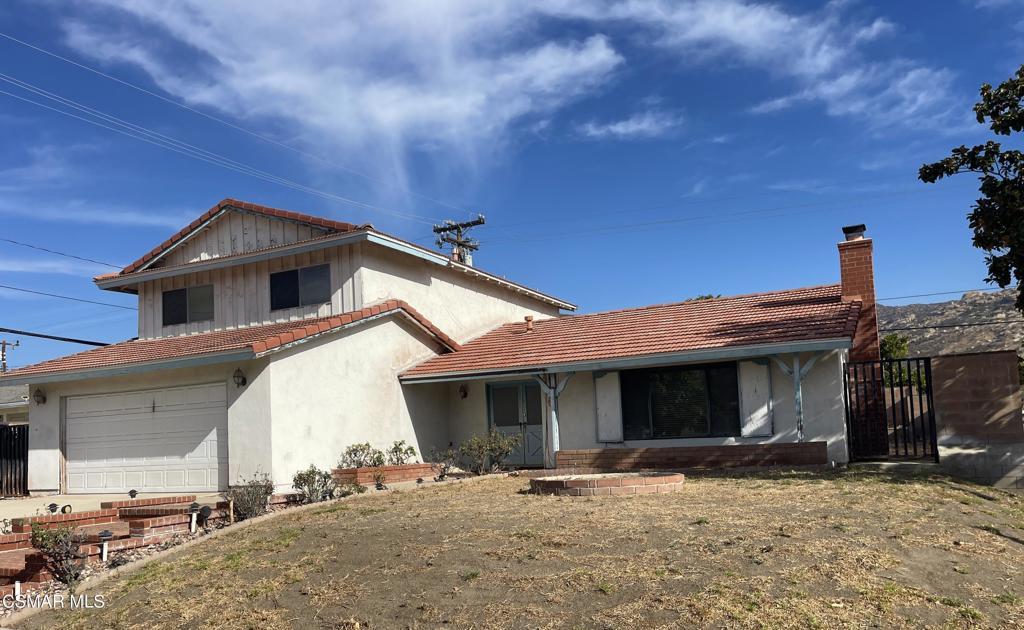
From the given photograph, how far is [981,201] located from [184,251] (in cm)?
1824

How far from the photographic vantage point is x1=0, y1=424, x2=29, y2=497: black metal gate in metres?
19.3

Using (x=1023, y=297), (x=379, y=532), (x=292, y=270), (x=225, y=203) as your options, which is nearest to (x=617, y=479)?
(x=379, y=532)

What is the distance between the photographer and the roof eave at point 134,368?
616 inches

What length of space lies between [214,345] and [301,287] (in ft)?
9.91

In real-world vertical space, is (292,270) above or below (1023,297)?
above

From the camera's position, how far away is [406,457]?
19.1m

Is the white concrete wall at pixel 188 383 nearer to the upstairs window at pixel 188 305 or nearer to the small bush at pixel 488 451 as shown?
the upstairs window at pixel 188 305

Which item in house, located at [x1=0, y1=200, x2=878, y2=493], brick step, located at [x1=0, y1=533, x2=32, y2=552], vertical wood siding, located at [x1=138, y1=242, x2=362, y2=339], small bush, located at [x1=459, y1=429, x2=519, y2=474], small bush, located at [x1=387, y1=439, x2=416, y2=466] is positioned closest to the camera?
brick step, located at [x1=0, y1=533, x2=32, y2=552]

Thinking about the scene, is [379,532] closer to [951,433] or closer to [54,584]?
[54,584]

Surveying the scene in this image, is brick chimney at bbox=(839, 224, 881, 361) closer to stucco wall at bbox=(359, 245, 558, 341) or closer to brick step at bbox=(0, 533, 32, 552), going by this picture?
stucco wall at bbox=(359, 245, 558, 341)

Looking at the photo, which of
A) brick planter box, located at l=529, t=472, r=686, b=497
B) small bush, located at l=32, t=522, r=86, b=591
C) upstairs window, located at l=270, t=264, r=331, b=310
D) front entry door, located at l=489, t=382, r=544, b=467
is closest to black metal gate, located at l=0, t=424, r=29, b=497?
upstairs window, located at l=270, t=264, r=331, b=310

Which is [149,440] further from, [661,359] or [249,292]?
[661,359]

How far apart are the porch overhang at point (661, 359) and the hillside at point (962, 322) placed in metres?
30.3

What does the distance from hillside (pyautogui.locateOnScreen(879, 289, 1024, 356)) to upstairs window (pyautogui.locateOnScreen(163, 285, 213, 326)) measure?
3534 cm
